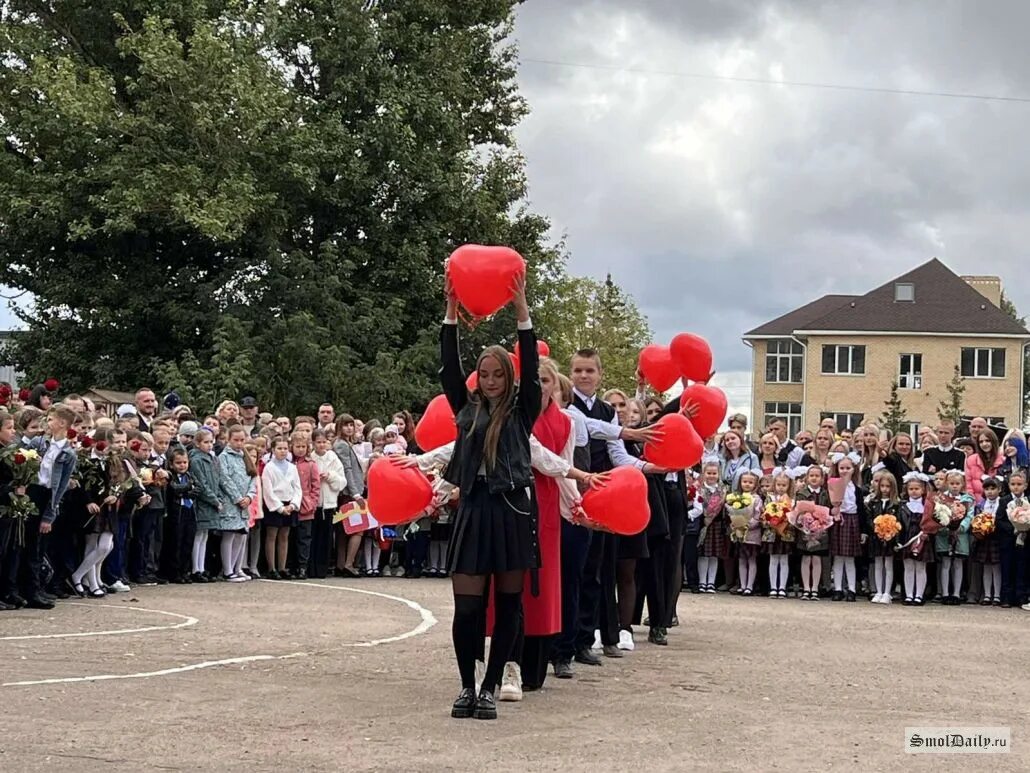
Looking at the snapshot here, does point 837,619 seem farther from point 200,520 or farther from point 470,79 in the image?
point 470,79

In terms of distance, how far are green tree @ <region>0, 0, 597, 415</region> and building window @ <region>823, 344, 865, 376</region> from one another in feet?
130

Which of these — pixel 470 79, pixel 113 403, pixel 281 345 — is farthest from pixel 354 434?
pixel 470 79

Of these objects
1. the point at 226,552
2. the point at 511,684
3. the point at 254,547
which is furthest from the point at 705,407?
the point at 254,547

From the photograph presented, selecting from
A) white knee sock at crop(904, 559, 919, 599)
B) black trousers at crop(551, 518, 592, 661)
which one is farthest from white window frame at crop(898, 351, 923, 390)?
black trousers at crop(551, 518, 592, 661)

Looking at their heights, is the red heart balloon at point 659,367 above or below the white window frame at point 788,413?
below

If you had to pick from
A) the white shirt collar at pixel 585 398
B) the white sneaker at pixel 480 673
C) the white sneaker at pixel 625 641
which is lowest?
the white sneaker at pixel 480 673

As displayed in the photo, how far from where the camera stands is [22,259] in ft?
119

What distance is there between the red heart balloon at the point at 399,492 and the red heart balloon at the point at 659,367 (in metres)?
3.89

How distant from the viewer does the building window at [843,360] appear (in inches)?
3009

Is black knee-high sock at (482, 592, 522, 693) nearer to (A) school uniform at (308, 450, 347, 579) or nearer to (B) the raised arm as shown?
(B) the raised arm

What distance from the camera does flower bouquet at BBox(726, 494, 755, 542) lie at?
19.6 m

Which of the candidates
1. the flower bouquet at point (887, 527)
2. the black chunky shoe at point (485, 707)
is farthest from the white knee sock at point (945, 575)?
the black chunky shoe at point (485, 707)

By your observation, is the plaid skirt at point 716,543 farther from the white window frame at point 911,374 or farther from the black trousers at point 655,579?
the white window frame at point 911,374

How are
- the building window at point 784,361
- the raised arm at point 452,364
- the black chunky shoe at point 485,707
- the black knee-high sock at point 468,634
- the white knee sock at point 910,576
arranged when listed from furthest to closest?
the building window at point 784,361 → the white knee sock at point 910,576 → the raised arm at point 452,364 → the black knee-high sock at point 468,634 → the black chunky shoe at point 485,707
